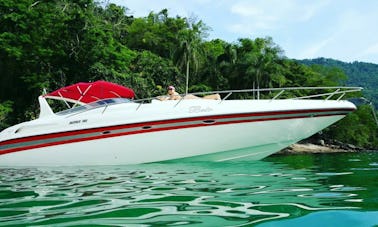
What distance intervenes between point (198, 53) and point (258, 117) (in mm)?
31291

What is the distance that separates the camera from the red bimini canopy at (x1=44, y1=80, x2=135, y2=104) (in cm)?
929

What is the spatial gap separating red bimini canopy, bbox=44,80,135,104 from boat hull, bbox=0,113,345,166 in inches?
63.3

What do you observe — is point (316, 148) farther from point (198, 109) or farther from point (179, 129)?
point (179, 129)

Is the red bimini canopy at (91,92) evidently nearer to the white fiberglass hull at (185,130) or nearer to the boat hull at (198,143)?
the white fiberglass hull at (185,130)

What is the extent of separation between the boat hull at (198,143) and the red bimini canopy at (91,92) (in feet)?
5.27

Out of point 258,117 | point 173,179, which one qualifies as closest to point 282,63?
point 258,117

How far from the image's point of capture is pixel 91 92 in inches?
371

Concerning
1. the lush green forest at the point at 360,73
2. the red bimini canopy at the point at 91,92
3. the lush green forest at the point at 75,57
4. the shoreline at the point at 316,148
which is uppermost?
the lush green forest at the point at 360,73

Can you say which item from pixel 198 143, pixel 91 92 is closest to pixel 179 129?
pixel 198 143

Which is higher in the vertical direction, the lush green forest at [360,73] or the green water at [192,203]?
the lush green forest at [360,73]

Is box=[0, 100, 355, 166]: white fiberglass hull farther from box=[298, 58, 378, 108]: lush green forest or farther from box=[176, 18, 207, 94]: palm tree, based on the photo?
box=[298, 58, 378, 108]: lush green forest

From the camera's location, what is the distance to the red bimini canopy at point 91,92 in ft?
30.5

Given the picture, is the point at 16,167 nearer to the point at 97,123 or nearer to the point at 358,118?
the point at 97,123

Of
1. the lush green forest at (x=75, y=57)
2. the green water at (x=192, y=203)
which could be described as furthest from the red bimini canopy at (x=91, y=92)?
the lush green forest at (x=75, y=57)
